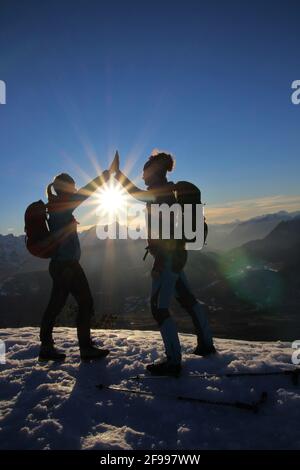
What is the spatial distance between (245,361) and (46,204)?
208 inches

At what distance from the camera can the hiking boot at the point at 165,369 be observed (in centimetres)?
705

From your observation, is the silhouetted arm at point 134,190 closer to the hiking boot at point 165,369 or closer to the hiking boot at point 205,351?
the hiking boot at point 165,369

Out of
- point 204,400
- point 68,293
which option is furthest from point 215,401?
point 68,293

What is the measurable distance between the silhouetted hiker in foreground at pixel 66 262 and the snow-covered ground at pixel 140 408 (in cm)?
46

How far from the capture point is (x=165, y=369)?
23.5ft

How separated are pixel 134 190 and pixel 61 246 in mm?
2035

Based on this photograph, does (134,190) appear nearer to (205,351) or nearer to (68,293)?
(68,293)

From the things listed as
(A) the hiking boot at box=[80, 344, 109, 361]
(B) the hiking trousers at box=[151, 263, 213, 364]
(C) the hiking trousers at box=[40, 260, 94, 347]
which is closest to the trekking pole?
(B) the hiking trousers at box=[151, 263, 213, 364]

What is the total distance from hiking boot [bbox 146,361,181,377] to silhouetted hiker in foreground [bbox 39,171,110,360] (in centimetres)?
164

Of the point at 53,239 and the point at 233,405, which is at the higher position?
the point at 53,239

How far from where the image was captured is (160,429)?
17.7 ft

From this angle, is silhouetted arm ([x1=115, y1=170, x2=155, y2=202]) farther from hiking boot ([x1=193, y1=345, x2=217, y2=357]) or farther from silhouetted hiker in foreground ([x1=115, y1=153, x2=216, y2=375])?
hiking boot ([x1=193, y1=345, x2=217, y2=357])
